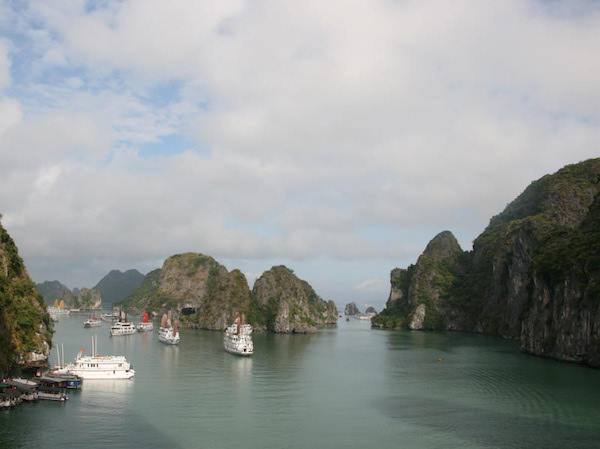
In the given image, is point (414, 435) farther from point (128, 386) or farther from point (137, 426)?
point (128, 386)

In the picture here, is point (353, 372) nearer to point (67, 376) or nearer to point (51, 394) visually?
point (67, 376)

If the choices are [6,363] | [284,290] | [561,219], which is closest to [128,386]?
[6,363]

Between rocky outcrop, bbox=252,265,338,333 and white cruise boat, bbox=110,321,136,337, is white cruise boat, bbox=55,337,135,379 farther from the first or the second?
rocky outcrop, bbox=252,265,338,333

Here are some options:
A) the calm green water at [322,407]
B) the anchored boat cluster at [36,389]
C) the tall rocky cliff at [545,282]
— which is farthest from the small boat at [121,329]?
the tall rocky cliff at [545,282]

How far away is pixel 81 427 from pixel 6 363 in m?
20.0

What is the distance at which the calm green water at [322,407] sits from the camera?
41875 millimetres

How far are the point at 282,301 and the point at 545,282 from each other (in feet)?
283

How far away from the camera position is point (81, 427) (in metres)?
44.1

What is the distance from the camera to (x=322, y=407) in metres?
53.5

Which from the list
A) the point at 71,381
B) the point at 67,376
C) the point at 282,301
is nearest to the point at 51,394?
the point at 71,381

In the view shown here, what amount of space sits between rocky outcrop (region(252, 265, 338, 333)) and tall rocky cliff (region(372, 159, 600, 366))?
53338mm

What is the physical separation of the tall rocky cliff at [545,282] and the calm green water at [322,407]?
24.9 ft

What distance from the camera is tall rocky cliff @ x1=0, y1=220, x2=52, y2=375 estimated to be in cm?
6028

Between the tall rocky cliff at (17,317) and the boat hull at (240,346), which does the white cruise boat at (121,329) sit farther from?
the boat hull at (240,346)
